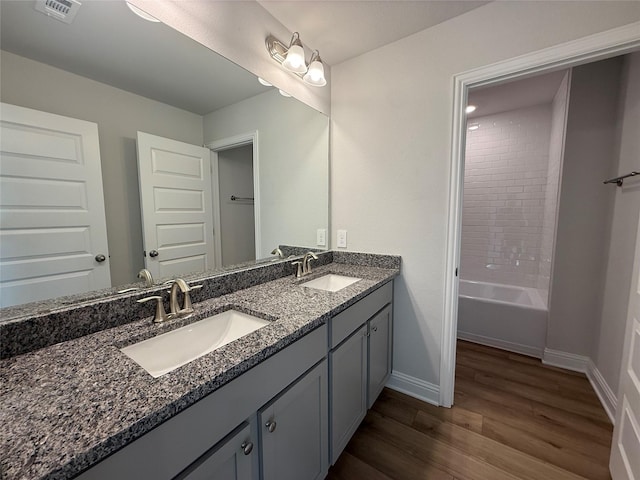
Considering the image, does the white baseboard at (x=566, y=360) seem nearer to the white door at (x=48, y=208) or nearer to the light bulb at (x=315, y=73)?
the light bulb at (x=315, y=73)

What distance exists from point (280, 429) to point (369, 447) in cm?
83

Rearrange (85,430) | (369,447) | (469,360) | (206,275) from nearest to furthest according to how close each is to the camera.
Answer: (85,430) < (206,275) < (369,447) < (469,360)

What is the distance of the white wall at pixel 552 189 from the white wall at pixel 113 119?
2.85m

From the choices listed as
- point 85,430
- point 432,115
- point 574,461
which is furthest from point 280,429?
point 432,115

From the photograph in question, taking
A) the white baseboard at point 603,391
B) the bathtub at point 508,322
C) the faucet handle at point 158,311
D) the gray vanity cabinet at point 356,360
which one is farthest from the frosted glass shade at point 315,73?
the white baseboard at point 603,391

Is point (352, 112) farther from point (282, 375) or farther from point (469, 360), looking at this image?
point (469, 360)

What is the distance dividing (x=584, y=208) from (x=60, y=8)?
3059 mm

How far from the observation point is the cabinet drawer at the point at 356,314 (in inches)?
47.1

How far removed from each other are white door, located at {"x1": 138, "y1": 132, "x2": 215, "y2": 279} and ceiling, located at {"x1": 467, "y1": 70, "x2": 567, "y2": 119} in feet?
7.33

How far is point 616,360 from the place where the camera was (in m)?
1.67

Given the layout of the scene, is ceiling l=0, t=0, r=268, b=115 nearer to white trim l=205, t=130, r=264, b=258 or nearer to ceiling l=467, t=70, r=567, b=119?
white trim l=205, t=130, r=264, b=258

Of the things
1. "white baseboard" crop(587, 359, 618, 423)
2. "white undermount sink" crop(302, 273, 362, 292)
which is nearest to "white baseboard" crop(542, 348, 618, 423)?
"white baseboard" crop(587, 359, 618, 423)

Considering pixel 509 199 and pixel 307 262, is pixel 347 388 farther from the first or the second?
pixel 509 199

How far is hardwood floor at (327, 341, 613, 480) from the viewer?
1320mm
